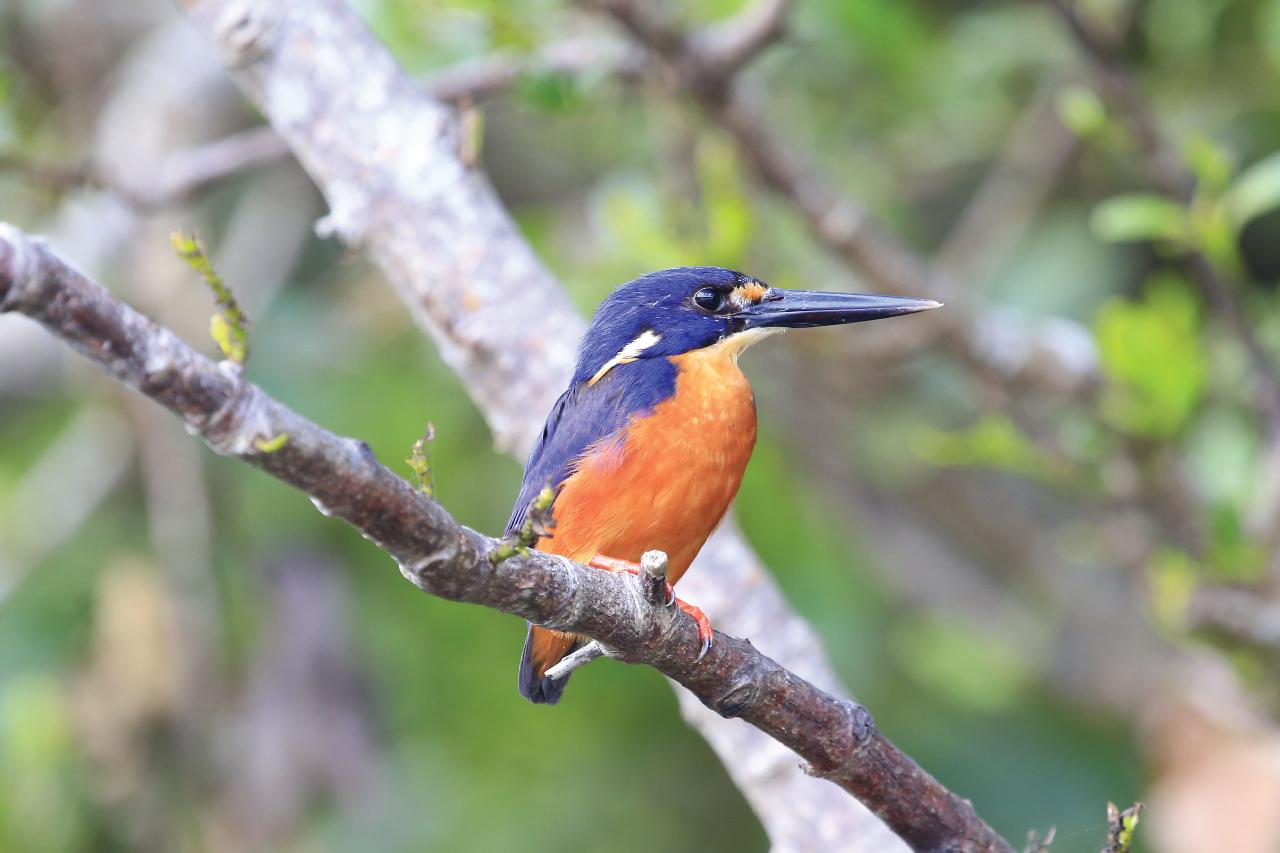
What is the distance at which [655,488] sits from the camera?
255 cm

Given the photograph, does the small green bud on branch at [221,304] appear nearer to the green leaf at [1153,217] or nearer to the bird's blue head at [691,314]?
the bird's blue head at [691,314]

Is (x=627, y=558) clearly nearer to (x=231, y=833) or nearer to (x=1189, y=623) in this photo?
(x=1189, y=623)

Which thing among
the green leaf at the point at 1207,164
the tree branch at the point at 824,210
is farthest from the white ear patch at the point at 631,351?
the green leaf at the point at 1207,164

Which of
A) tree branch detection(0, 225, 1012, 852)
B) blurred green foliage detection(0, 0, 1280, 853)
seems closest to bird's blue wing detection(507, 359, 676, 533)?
tree branch detection(0, 225, 1012, 852)

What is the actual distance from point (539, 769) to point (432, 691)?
0.49m

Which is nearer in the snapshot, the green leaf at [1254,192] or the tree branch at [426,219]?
the tree branch at [426,219]

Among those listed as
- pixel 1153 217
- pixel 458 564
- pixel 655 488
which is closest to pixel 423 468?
pixel 458 564

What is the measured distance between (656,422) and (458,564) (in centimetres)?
111

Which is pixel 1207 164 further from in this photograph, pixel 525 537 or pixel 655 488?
pixel 525 537

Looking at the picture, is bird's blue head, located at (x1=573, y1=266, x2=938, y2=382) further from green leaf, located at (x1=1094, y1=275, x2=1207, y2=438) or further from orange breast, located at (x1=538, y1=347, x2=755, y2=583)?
green leaf, located at (x1=1094, y1=275, x2=1207, y2=438)

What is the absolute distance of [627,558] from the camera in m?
2.62

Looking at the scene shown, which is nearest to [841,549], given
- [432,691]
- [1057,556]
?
[1057,556]

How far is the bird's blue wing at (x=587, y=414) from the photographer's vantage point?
8.59ft

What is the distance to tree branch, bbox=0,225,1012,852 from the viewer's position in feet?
4.24
